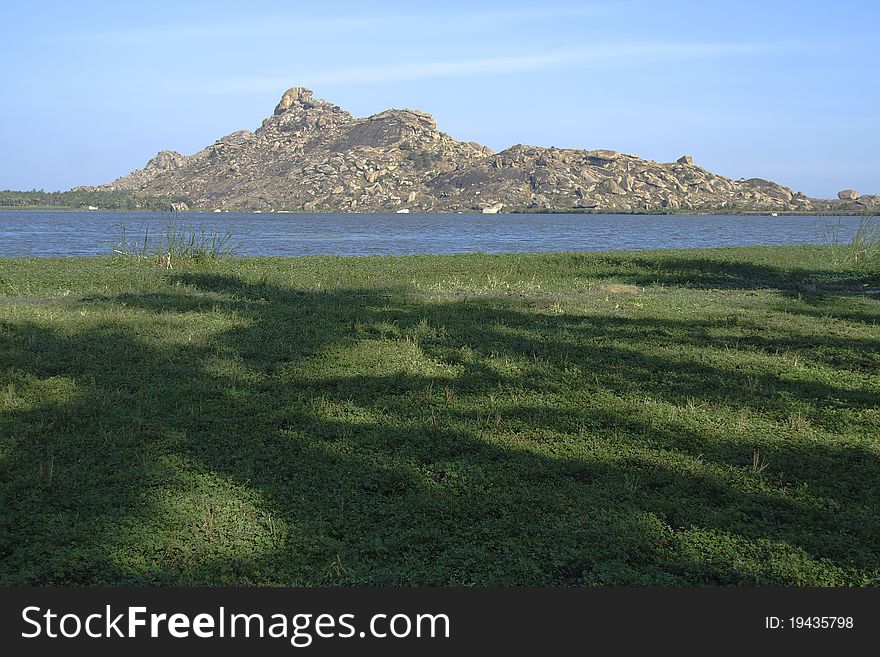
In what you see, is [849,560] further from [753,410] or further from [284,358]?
[284,358]

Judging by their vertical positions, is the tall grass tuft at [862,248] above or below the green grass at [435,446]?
above

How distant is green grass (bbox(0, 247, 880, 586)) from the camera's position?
16.2 ft

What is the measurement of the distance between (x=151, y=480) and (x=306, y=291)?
11016 mm

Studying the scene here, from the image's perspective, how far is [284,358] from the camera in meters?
10.2

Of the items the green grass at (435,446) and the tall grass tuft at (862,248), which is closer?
the green grass at (435,446)

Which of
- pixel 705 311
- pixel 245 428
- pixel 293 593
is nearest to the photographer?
pixel 293 593

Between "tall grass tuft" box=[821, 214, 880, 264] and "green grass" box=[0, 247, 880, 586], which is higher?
"tall grass tuft" box=[821, 214, 880, 264]

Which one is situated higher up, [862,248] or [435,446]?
[862,248]

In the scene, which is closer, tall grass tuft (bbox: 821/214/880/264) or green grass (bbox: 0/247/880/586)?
green grass (bbox: 0/247/880/586)

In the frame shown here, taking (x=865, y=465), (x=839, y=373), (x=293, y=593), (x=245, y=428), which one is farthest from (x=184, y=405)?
(x=839, y=373)

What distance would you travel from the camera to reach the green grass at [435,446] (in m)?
4.94

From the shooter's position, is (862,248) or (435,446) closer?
(435,446)

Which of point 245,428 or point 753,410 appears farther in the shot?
point 753,410

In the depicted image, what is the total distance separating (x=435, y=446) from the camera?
6.92 metres
